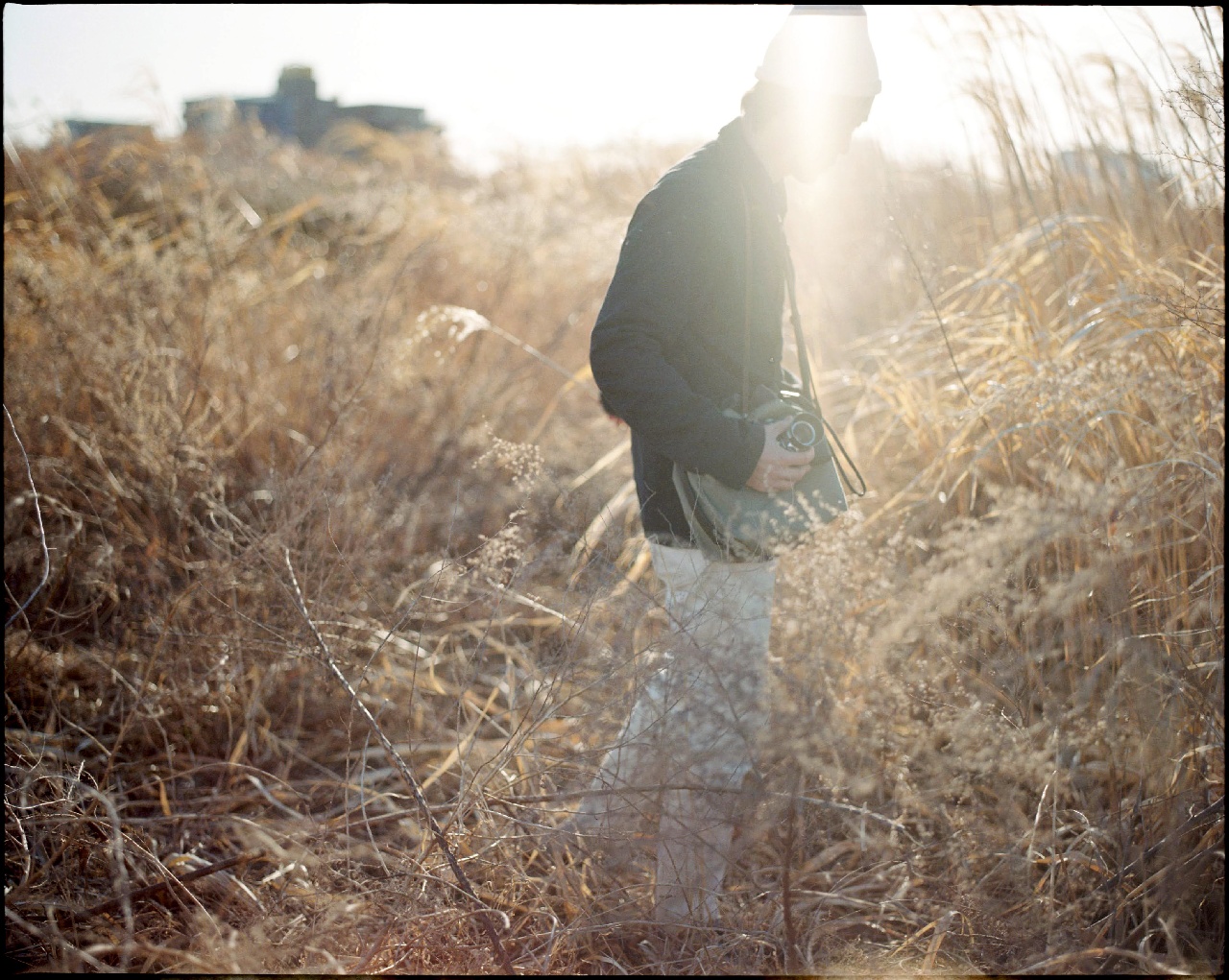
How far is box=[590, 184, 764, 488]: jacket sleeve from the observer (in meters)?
1.44

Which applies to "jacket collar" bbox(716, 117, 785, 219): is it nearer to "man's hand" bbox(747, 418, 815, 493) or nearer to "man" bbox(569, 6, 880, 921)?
"man" bbox(569, 6, 880, 921)

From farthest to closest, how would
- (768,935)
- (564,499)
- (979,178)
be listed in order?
(979,178)
(564,499)
(768,935)

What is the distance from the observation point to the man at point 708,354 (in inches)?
54.1

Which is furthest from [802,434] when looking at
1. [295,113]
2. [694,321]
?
[295,113]

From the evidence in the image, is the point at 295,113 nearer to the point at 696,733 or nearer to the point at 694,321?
the point at 694,321

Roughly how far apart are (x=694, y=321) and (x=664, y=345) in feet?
0.26

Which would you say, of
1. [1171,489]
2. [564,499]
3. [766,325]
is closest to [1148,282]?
[1171,489]

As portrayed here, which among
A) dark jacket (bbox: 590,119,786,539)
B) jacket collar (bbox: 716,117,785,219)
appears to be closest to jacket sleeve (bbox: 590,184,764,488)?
dark jacket (bbox: 590,119,786,539)

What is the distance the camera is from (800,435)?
58.6 inches

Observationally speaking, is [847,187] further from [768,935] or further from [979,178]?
[768,935]

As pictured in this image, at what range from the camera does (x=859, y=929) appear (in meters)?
1.57

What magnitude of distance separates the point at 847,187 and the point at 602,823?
135 inches

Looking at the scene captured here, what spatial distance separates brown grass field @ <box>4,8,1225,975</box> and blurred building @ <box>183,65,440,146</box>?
2.87 ft

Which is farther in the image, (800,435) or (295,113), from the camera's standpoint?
(295,113)
